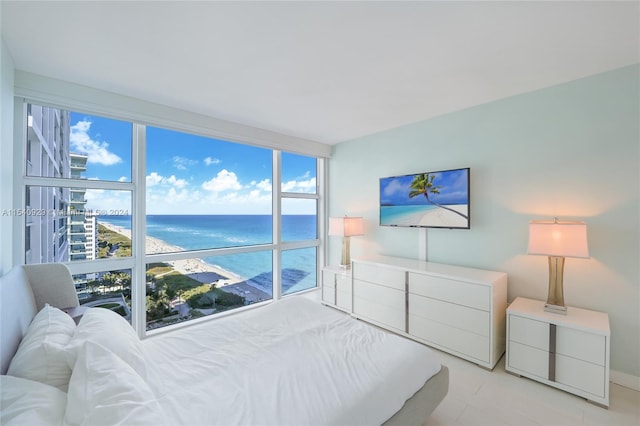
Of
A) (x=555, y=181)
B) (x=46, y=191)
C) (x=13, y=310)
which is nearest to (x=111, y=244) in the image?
(x=46, y=191)

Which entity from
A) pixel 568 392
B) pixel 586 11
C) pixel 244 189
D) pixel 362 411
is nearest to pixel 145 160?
pixel 244 189

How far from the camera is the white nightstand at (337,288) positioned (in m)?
3.44

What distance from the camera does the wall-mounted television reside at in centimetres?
279

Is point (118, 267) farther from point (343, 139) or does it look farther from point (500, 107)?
point (500, 107)

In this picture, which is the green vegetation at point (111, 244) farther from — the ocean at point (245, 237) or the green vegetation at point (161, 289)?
the ocean at point (245, 237)

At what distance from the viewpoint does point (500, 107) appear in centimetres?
260

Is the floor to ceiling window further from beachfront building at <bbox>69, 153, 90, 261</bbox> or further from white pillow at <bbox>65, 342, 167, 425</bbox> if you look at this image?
white pillow at <bbox>65, 342, 167, 425</bbox>

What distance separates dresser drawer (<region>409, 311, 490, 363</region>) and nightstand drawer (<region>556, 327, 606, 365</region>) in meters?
0.50

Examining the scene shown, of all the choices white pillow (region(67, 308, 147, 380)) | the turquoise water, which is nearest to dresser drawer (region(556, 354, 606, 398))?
the turquoise water

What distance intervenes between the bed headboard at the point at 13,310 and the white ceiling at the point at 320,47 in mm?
1514

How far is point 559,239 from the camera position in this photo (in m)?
1.98

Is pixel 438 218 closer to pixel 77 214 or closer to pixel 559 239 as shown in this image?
pixel 559 239

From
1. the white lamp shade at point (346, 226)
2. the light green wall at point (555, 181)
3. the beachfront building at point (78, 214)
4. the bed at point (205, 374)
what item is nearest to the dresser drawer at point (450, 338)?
the light green wall at point (555, 181)

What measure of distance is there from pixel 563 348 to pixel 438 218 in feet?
4.88
